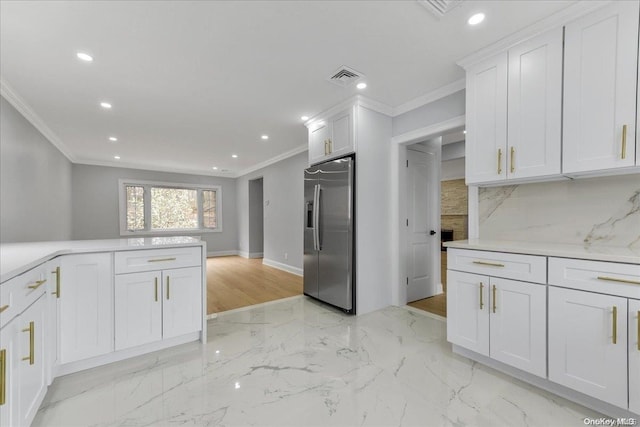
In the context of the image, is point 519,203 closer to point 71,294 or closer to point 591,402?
point 591,402

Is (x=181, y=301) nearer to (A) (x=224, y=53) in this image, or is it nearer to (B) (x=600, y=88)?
(A) (x=224, y=53)

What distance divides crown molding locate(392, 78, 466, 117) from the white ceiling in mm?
58

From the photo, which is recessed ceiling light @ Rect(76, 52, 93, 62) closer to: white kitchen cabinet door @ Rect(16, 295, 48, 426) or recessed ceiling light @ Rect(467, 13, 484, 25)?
white kitchen cabinet door @ Rect(16, 295, 48, 426)

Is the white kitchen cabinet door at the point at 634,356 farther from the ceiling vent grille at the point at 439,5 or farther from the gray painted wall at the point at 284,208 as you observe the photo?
the gray painted wall at the point at 284,208

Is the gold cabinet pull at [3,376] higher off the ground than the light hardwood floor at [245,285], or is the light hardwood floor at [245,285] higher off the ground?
the gold cabinet pull at [3,376]

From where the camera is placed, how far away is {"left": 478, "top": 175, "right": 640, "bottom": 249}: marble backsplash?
1765 millimetres

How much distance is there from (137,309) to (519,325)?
276 cm

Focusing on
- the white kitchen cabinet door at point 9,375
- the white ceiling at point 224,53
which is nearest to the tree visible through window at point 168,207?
the white ceiling at point 224,53

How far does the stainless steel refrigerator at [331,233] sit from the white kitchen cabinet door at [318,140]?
152 millimetres

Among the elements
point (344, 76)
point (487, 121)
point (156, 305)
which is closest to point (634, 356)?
point (487, 121)

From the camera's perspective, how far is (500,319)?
72.7 inches

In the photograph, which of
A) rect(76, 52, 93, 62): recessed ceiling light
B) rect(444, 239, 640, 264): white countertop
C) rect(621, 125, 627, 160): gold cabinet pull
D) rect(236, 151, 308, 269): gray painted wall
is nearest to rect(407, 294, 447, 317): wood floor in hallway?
rect(444, 239, 640, 264): white countertop

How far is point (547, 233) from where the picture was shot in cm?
210

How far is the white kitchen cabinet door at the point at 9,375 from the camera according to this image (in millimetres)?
1085
